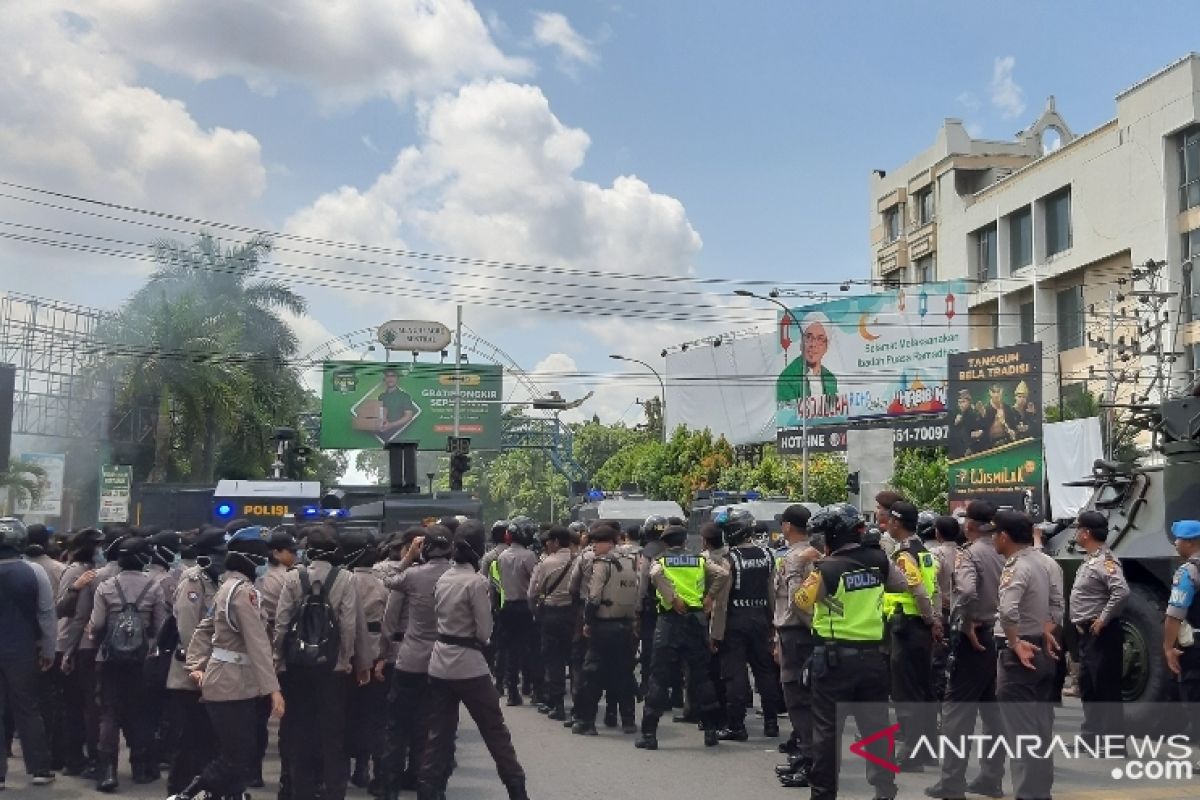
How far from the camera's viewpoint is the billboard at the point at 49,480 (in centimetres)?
3853

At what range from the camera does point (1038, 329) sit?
41.5 meters

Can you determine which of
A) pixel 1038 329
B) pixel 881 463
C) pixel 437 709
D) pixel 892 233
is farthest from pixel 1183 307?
pixel 437 709

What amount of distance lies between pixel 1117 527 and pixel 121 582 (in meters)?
8.55

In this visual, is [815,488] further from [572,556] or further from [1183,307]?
[572,556]

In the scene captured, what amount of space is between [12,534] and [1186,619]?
845cm

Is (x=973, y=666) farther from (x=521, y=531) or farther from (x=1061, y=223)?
(x=1061, y=223)

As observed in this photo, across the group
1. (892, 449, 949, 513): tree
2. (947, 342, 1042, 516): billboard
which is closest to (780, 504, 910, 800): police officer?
(947, 342, 1042, 516): billboard

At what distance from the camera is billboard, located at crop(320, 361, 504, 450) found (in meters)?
44.8

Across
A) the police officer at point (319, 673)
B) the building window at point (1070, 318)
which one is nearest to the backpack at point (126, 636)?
the police officer at point (319, 673)

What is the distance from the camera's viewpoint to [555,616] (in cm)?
1223

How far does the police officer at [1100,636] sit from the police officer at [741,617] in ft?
8.29

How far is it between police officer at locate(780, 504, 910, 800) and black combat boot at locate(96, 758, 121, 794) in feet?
16.5

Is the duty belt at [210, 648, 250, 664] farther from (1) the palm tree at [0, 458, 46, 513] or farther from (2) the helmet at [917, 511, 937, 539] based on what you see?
(1) the palm tree at [0, 458, 46, 513]

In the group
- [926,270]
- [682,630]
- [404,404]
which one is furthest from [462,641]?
[926,270]
